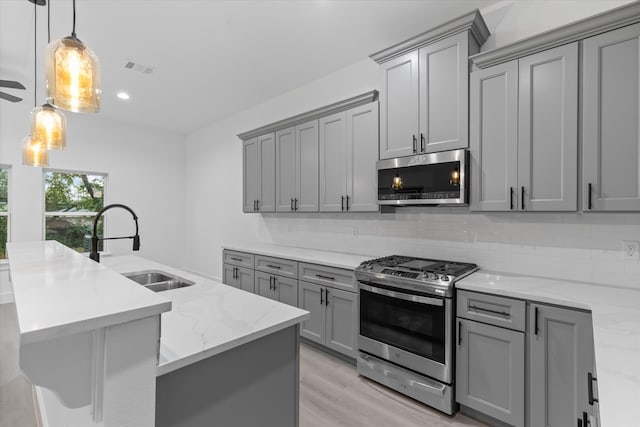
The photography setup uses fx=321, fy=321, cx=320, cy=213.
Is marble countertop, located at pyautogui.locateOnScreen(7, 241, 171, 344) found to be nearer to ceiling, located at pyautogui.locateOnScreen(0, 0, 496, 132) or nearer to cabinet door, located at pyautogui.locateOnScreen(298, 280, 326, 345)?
cabinet door, located at pyautogui.locateOnScreen(298, 280, 326, 345)

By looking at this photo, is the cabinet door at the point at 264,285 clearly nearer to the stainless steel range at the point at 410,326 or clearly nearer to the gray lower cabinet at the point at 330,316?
the gray lower cabinet at the point at 330,316

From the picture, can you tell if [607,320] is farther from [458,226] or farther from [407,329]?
[458,226]

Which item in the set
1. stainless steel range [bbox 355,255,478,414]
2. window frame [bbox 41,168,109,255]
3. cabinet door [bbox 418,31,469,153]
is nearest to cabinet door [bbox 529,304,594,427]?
stainless steel range [bbox 355,255,478,414]

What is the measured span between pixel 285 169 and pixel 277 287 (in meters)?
1.41

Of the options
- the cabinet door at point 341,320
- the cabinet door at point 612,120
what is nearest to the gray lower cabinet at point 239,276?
the cabinet door at point 341,320

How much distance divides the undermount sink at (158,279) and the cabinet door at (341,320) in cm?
135

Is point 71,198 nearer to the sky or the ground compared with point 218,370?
nearer to the sky

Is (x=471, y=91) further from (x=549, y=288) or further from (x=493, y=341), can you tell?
(x=493, y=341)

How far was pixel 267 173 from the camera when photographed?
4199 millimetres

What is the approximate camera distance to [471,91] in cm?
237

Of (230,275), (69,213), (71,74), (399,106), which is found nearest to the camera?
(71,74)

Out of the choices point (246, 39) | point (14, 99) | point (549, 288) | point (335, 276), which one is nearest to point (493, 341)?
point (549, 288)

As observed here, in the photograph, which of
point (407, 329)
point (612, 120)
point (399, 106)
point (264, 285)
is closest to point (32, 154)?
point (264, 285)

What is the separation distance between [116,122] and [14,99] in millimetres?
2873
